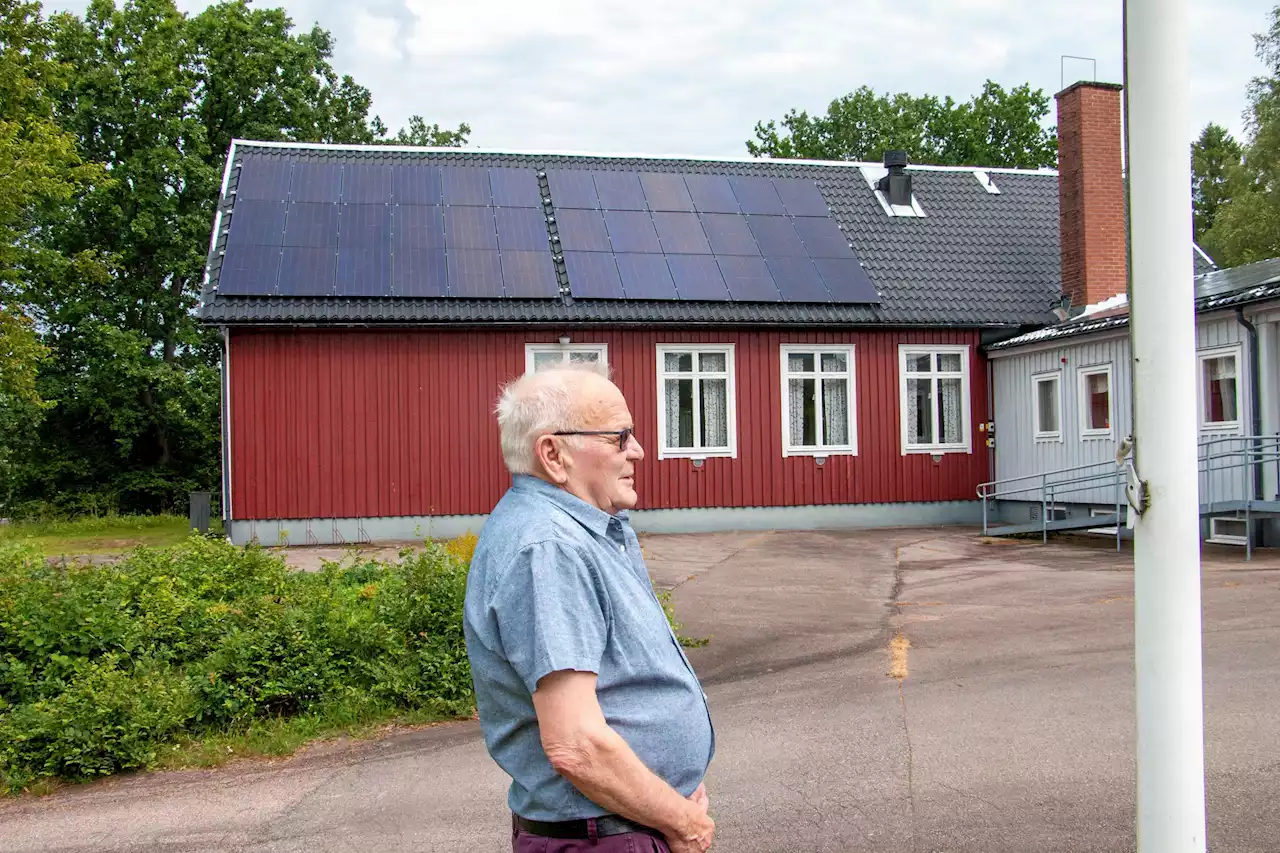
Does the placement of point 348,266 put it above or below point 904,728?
above

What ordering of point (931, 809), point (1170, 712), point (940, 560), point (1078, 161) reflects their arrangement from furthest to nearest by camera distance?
1. point (1078, 161)
2. point (940, 560)
3. point (931, 809)
4. point (1170, 712)

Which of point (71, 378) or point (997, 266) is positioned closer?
point (997, 266)

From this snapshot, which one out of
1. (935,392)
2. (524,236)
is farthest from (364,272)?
(935,392)

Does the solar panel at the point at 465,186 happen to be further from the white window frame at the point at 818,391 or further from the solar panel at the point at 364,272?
the white window frame at the point at 818,391

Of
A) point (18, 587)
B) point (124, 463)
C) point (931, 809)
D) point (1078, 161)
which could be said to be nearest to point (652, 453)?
point (1078, 161)

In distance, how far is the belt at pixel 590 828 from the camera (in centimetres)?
245

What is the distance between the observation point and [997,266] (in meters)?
20.5

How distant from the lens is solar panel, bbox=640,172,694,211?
1981 cm

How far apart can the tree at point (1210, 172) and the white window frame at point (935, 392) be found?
40493 millimetres

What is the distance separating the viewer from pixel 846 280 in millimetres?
18781

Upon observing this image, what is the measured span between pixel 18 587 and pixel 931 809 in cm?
613

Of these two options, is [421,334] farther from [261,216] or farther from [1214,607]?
[1214,607]

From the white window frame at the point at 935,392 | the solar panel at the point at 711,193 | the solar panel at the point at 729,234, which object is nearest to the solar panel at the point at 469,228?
the solar panel at the point at 729,234

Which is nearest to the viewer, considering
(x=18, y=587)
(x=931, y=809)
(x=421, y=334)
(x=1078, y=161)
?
(x=931, y=809)
